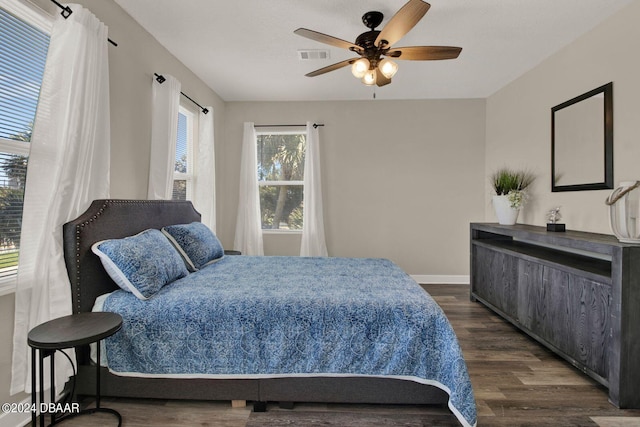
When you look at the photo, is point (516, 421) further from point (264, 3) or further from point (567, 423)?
point (264, 3)

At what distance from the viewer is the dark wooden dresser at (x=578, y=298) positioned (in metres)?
1.90

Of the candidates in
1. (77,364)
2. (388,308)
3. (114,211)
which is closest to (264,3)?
(114,211)

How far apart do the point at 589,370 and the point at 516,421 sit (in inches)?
30.9

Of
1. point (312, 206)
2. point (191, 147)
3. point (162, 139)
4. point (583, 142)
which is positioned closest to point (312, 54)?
point (162, 139)

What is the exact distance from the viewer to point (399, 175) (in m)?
4.61

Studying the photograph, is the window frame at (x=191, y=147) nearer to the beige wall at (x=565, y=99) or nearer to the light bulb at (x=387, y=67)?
the light bulb at (x=387, y=67)

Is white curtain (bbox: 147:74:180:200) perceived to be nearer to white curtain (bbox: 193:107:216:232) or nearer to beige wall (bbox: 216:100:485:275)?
white curtain (bbox: 193:107:216:232)

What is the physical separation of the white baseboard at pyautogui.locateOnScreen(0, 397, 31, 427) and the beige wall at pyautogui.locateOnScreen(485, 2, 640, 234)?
3991 millimetres

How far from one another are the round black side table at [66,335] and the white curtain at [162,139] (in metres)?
1.41

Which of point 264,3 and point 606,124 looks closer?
point 264,3

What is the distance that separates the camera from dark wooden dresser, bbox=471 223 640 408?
1.90m

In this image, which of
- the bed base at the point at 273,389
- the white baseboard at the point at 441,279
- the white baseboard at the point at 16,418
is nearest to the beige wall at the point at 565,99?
the white baseboard at the point at 441,279

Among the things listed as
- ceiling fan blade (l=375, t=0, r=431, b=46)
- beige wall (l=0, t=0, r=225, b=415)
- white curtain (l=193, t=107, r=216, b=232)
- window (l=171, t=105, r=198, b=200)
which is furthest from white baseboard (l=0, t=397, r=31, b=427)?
ceiling fan blade (l=375, t=0, r=431, b=46)

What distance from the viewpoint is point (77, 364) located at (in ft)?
6.09
